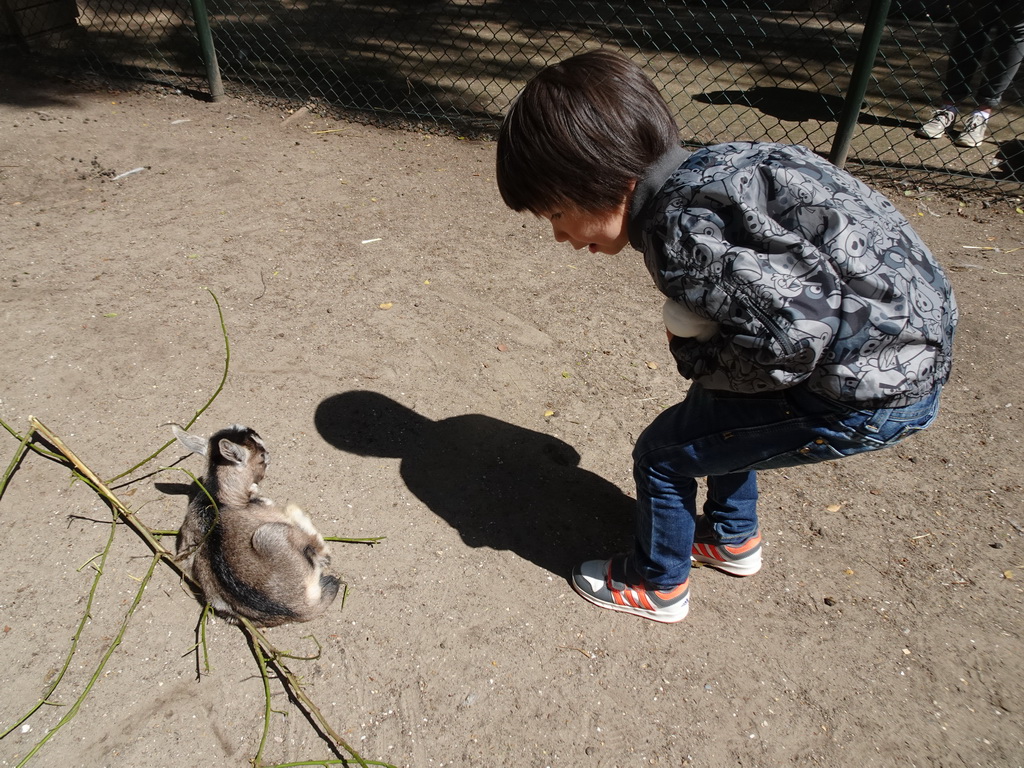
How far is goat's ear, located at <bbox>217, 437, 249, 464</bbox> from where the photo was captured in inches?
101

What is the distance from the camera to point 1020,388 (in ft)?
11.3

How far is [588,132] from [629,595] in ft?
4.78

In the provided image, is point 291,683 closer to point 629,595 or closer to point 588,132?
point 629,595

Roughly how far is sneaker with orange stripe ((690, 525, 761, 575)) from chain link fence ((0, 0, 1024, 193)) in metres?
3.58

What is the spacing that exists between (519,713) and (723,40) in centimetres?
742

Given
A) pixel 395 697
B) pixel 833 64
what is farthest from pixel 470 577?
pixel 833 64

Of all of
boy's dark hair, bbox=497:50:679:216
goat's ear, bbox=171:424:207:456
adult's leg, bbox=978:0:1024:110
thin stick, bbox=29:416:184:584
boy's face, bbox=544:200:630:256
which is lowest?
thin stick, bbox=29:416:184:584

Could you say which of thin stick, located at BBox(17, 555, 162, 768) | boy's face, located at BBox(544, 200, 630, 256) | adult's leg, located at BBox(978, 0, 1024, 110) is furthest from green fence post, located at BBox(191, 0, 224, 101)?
adult's leg, located at BBox(978, 0, 1024, 110)

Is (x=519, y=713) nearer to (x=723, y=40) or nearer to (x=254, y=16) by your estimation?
(x=723, y=40)

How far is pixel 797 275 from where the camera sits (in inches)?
63.1

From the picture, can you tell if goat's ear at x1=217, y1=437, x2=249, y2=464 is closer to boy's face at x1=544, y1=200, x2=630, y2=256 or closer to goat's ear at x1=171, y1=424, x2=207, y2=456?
goat's ear at x1=171, y1=424, x2=207, y2=456

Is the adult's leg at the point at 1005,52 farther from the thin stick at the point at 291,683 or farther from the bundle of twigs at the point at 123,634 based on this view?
the thin stick at the point at 291,683

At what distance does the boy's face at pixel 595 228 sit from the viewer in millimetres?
1854

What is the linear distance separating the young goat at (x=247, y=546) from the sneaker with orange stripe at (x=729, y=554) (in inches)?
48.5
